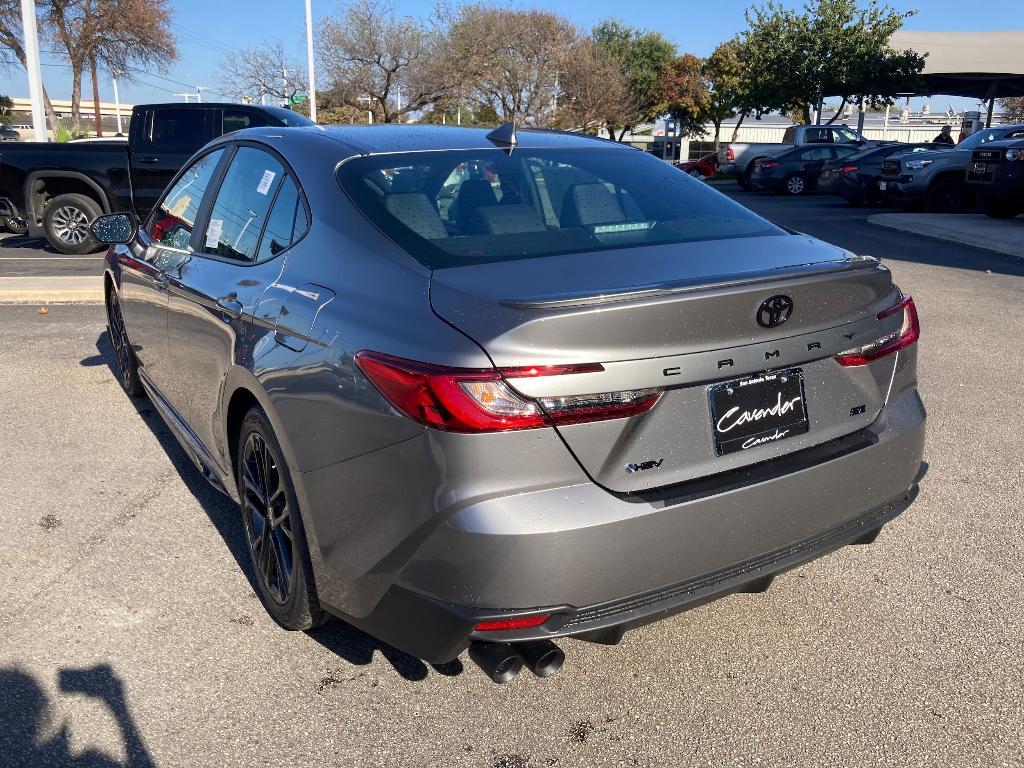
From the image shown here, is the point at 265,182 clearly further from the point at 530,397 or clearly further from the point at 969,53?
the point at 969,53

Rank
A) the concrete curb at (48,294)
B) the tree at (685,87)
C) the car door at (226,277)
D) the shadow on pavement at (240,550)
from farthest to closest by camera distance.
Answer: the tree at (685,87) → the concrete curb at (48,294) → the car door at (226,277) → the shadow on pavement at (240,550)

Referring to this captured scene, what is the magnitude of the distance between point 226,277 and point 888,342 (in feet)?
7.49

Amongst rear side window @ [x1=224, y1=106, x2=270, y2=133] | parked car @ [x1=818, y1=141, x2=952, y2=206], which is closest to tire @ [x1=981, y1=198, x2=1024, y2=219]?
parked car @ [x1=818, y1=141, x2=952, y2=206]

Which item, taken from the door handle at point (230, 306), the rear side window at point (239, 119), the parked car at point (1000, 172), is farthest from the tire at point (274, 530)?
the parked car at point (1000, 172)

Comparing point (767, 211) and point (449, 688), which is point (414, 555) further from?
point (767, 211)

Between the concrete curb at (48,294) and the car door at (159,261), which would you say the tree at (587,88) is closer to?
the concrete curb at (48,294)

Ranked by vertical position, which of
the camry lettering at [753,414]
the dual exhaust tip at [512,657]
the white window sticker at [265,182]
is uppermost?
the white window sticker at [265,182]

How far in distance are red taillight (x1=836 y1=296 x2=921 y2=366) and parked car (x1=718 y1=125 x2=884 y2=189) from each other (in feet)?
74.6

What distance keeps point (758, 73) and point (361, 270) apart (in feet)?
125

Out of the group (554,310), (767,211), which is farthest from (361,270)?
(767,211)

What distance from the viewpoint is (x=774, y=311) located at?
2508 millimetres

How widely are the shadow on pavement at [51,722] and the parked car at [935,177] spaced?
17.7 m

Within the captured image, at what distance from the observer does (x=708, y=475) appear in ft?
8.11

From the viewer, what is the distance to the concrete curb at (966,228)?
1270 cm
